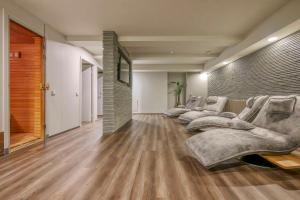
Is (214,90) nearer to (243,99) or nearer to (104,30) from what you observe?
(243,99)

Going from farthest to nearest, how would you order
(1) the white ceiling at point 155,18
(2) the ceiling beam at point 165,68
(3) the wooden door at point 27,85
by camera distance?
1. (2) the ceiling beam at point 165,68
2. (3) the wooden door at point 27,85
3. (1) the white ceiling at point 155,18

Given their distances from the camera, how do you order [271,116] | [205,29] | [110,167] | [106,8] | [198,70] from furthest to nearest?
[198,70]
[205,29]
[106,8]
[271,116]
[110,167]

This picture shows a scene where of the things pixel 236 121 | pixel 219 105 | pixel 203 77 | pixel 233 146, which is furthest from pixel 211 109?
pixel 233 146

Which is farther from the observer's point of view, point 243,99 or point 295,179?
point 243,99

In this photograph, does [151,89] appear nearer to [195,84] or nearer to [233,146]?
[195,84]

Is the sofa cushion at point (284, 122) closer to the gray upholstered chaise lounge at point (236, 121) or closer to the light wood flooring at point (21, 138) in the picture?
the gray upholstered chaise lounge at point (236, 121)

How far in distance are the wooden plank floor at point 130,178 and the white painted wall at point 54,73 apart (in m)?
1.05

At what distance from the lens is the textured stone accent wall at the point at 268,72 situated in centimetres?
362

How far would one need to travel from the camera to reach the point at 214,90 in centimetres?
838

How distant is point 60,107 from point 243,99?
475cm

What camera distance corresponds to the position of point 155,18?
397 centimetres

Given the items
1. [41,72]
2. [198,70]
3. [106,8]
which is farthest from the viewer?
[198,70]

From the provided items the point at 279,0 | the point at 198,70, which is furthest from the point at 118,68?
the point at 198,70

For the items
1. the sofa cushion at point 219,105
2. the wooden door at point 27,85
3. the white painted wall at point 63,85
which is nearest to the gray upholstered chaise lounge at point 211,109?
the sofa cushion at point 219,105
